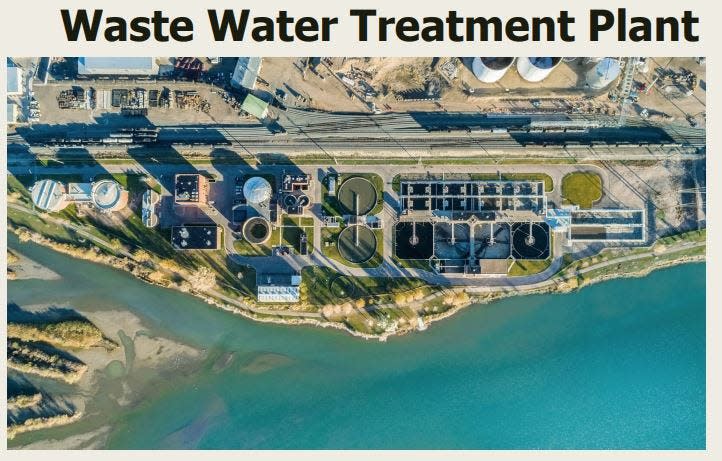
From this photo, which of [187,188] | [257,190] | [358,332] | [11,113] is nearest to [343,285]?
[358,332]

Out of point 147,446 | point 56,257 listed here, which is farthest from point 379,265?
point 56,257

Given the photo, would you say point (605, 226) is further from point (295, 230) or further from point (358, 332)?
point (295, 230)

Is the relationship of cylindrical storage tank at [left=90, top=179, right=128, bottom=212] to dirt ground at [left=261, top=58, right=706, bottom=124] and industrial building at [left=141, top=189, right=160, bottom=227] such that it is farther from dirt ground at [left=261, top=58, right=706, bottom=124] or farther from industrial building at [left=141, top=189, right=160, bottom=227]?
dirt ground at [left=261, top=58, right=706, bottom=124]

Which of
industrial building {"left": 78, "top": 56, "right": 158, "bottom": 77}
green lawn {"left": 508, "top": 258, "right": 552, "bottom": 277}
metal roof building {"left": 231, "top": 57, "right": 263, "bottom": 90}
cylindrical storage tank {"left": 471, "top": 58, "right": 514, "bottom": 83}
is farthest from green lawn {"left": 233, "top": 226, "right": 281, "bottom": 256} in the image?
cylindrical storage tank {"left": 471, "top": 58, "right": 514, "bottom": 83}

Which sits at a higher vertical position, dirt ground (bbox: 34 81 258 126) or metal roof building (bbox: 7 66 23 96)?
metal roof building (bbox: 7 66 23 96)

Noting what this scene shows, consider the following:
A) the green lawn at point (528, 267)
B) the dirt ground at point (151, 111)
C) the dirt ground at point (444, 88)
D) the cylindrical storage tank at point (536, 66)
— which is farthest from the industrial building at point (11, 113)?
the green lawn at point (528, 267)
